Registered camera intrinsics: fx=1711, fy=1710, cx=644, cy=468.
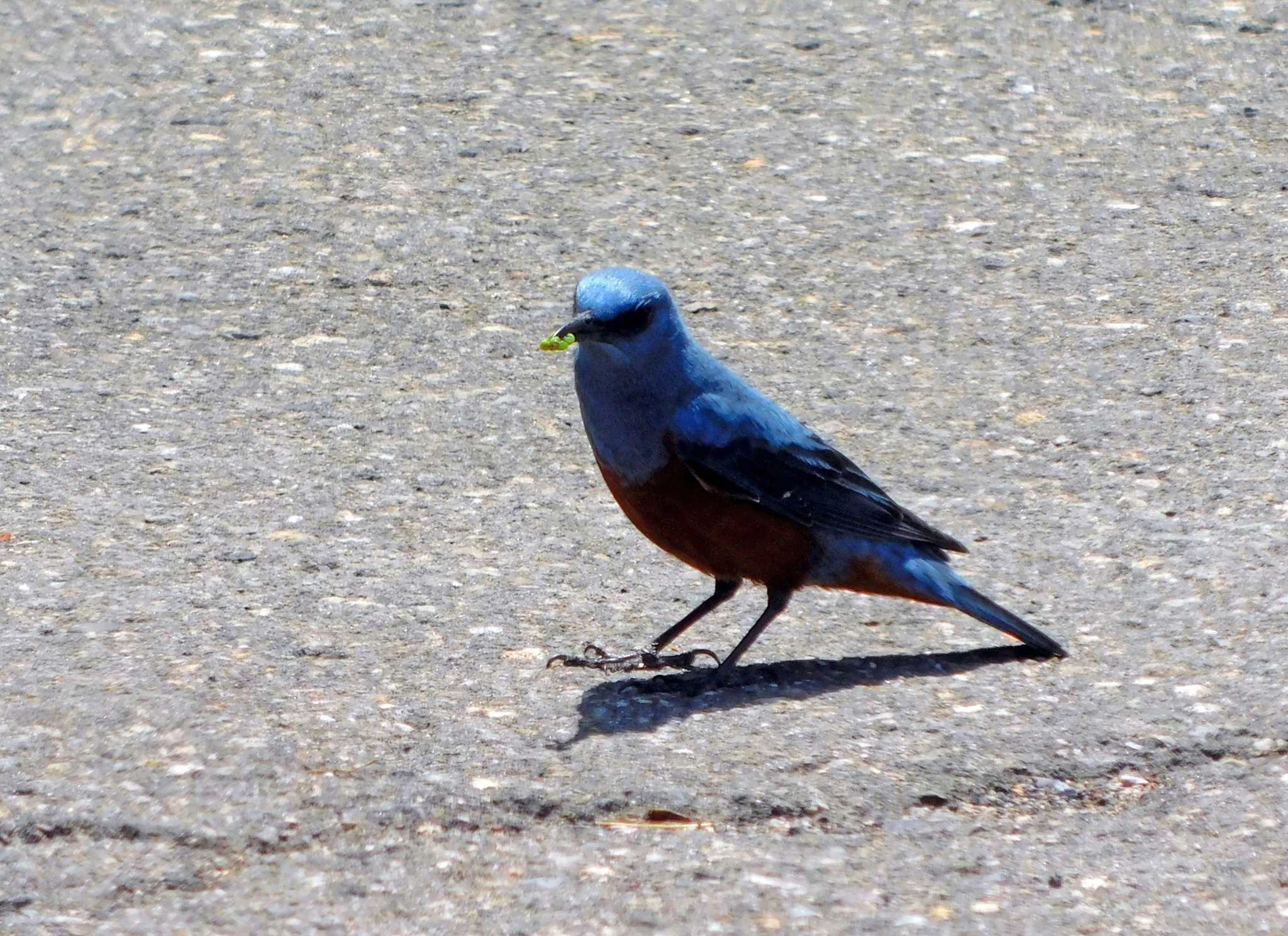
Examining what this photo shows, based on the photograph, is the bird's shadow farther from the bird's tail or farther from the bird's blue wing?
the bird's blue wing

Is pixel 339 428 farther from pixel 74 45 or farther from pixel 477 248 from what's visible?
pixel 74 45


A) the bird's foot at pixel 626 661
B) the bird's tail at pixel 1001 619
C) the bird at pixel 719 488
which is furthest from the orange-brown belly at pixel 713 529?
the bird's tail at pixel 1001 619

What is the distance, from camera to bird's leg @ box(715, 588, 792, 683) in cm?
407

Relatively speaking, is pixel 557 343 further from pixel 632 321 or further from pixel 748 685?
pixel 748 685

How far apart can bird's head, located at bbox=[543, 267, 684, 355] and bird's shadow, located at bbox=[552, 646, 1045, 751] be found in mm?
793

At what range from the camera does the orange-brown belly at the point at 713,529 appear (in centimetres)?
402

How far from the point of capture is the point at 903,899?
3.10 metres

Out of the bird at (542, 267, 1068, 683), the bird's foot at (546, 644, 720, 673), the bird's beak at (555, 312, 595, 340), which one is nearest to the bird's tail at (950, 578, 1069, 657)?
the bird at (542, 267, 1068, 683)

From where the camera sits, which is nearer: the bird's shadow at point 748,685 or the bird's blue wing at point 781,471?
the bird's shadow at point 748,685

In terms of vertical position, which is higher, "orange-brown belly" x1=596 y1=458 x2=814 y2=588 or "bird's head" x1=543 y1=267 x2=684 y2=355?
"bird's head" x1=543 y1=267 x2=684 y2=355

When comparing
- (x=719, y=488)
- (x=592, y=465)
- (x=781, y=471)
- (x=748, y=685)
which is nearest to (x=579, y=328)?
(x=719, y=488)

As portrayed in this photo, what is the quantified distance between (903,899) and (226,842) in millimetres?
1259

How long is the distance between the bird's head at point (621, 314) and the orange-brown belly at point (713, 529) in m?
0.30

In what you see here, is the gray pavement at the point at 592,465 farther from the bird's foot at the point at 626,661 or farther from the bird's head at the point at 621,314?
the bird's head at the point at 621,314
